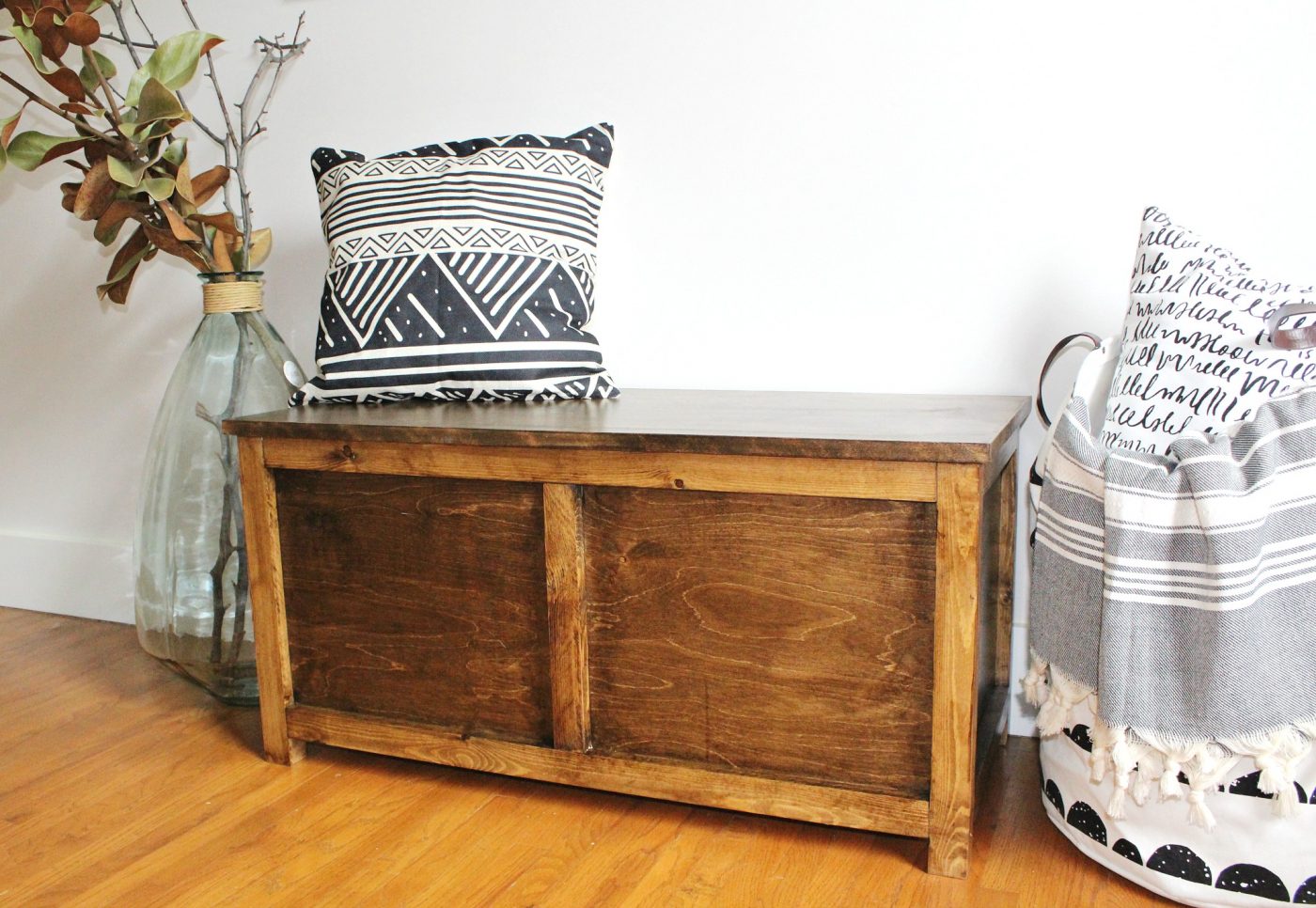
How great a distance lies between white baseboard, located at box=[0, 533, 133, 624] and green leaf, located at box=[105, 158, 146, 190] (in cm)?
98

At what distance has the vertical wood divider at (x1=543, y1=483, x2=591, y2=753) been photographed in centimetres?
133

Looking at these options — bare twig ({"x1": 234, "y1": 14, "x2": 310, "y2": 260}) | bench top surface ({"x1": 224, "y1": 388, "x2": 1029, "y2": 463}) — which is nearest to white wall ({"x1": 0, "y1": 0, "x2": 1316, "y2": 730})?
bare twig ({"x1": 234, "y1": 14, "x2": 310, "y2": 260})

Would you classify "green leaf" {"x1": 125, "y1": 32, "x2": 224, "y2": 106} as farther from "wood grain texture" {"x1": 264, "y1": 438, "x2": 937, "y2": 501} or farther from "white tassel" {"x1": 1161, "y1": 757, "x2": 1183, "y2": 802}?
"white tassel" {"x1": 1161, "y1": 757, "x2": 1183, "y2": 802}

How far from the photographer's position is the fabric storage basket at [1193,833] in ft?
3.53

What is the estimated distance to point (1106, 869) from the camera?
123 cm

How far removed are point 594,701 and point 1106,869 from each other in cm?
62

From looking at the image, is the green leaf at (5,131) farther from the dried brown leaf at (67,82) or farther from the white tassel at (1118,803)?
the white tassel at (1118,803)

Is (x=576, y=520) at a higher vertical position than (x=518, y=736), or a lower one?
higher

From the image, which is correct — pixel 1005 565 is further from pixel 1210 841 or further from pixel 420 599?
pixel 420 599

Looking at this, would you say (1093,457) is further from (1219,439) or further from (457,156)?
(457,156)

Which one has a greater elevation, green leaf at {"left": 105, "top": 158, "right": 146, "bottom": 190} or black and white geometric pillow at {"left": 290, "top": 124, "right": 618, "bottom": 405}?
green leaf at {"left": 105, "top": 158, "right": 146, "bottom": 190}

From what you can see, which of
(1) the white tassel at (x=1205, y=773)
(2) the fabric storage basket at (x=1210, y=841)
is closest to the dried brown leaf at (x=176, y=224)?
(2) the fabric storage basket at (x=1210, y=841)

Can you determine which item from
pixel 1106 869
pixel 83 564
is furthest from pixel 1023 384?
pixel 83 564

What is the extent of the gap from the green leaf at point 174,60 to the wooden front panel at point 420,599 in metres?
0.65
